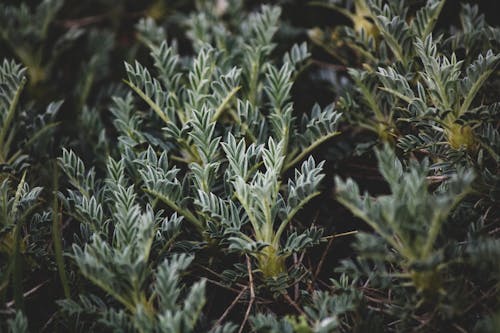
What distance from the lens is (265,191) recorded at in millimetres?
1202

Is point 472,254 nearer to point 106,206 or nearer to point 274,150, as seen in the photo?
point 274,150

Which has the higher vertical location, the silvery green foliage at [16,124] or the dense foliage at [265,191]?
the silvery green foliage at [16,124]

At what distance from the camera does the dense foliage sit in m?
1.11

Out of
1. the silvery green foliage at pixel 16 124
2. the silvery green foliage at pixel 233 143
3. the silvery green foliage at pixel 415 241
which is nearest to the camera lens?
the silvery green foliage at pixel 415 241

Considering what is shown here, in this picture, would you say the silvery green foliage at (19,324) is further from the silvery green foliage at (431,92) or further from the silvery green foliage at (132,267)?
the silvery green foliage at (431,92)

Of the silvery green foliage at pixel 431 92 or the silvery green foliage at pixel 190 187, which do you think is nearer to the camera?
the silvery green foliage at pixel 190 187

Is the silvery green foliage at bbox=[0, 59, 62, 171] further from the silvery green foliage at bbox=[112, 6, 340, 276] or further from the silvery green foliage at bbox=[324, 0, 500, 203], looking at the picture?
the silvery green foliage at bbox=[324, 0, 500, 203]

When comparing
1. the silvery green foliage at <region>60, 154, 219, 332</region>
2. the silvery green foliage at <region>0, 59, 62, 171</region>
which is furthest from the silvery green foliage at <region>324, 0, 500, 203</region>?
the silvery green foliage at <region>0, 59, 62, 171</region>

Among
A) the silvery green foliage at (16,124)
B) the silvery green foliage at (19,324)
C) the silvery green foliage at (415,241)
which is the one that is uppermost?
the silvery green foliage at (16,124)

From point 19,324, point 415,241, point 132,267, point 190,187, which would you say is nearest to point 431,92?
point 415,241

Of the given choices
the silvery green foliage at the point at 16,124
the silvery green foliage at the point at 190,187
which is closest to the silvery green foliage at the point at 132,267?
the silvery green foliage at the point at 190,187

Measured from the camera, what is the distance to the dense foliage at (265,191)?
1.11 metres

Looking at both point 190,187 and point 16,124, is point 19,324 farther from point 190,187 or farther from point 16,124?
point 16,124

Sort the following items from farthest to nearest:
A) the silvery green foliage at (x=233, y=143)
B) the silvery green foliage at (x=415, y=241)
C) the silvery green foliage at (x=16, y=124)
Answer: the silvery green foliage at (x=16, y=124)
the silvery green foliage at (x=233, y=143)
the silvery green foliage at (x=415, y=241)
